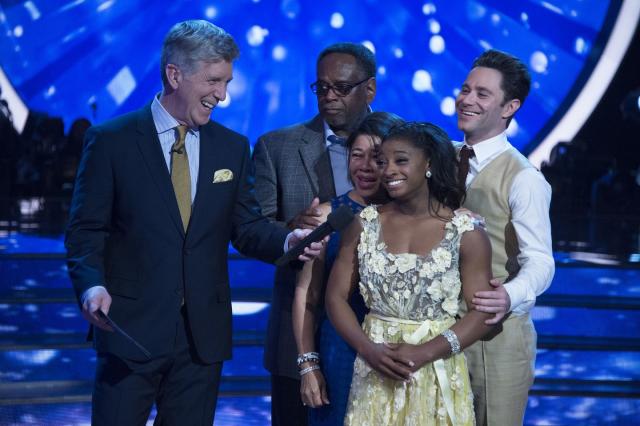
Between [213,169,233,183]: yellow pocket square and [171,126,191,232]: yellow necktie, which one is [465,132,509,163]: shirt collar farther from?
[171,126,191,232]: yellow necktie

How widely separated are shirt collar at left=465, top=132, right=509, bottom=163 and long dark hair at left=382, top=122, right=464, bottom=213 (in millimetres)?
239

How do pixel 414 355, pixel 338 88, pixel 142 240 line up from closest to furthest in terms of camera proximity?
pixel 414 355, pixel 142 240, pixel 338 88

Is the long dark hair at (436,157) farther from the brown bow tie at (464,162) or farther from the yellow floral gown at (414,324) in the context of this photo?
the brown bow tie at (464,162)

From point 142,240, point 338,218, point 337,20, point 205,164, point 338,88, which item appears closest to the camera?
point 338,218

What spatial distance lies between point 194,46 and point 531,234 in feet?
3.25

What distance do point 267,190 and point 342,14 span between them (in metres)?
4.46

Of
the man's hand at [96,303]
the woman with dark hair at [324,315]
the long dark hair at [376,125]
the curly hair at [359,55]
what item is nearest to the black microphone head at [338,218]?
the woman with dark hair at [324,315]

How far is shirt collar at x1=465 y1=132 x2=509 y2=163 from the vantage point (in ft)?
8.01

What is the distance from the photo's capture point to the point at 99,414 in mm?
2260

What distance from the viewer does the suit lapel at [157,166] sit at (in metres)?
2.28

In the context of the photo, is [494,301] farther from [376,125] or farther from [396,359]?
[376,125]

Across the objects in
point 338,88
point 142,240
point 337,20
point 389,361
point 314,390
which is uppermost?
point 337,20

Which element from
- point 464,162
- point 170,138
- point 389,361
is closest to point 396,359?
point 389,361

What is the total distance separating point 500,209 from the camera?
2.37 metres
